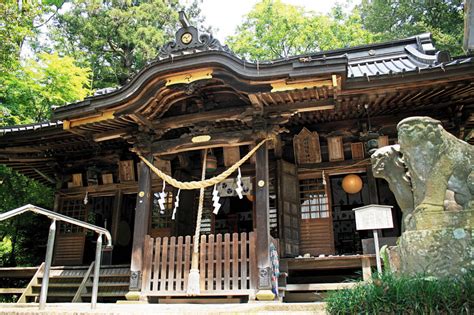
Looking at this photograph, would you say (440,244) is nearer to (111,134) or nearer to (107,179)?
(111,134)

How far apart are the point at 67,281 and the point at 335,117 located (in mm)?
7885

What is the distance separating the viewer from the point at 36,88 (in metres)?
12.9

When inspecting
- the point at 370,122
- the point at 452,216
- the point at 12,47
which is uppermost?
the point at 12,47

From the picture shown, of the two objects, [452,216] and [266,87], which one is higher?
[266,87]

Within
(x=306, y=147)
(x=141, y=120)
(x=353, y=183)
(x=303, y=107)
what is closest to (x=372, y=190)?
(x=353, y=183)

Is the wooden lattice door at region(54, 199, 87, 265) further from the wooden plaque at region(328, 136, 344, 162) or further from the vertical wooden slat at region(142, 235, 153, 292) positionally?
the wooden plaque at region(328, 136, 344, 162)

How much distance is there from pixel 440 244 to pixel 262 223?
3.56 metres

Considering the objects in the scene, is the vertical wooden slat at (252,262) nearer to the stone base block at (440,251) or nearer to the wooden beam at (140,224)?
the wooden beam at (140,224)

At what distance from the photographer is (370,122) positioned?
8727 millimetres

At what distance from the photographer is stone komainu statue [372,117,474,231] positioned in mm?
4379

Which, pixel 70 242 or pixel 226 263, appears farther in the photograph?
pixel 70 242

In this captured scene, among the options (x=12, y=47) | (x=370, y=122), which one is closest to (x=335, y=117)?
(x=370, y=122)

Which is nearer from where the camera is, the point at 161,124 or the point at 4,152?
the point at 161,124

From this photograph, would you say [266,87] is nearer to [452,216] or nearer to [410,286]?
[452,216]
